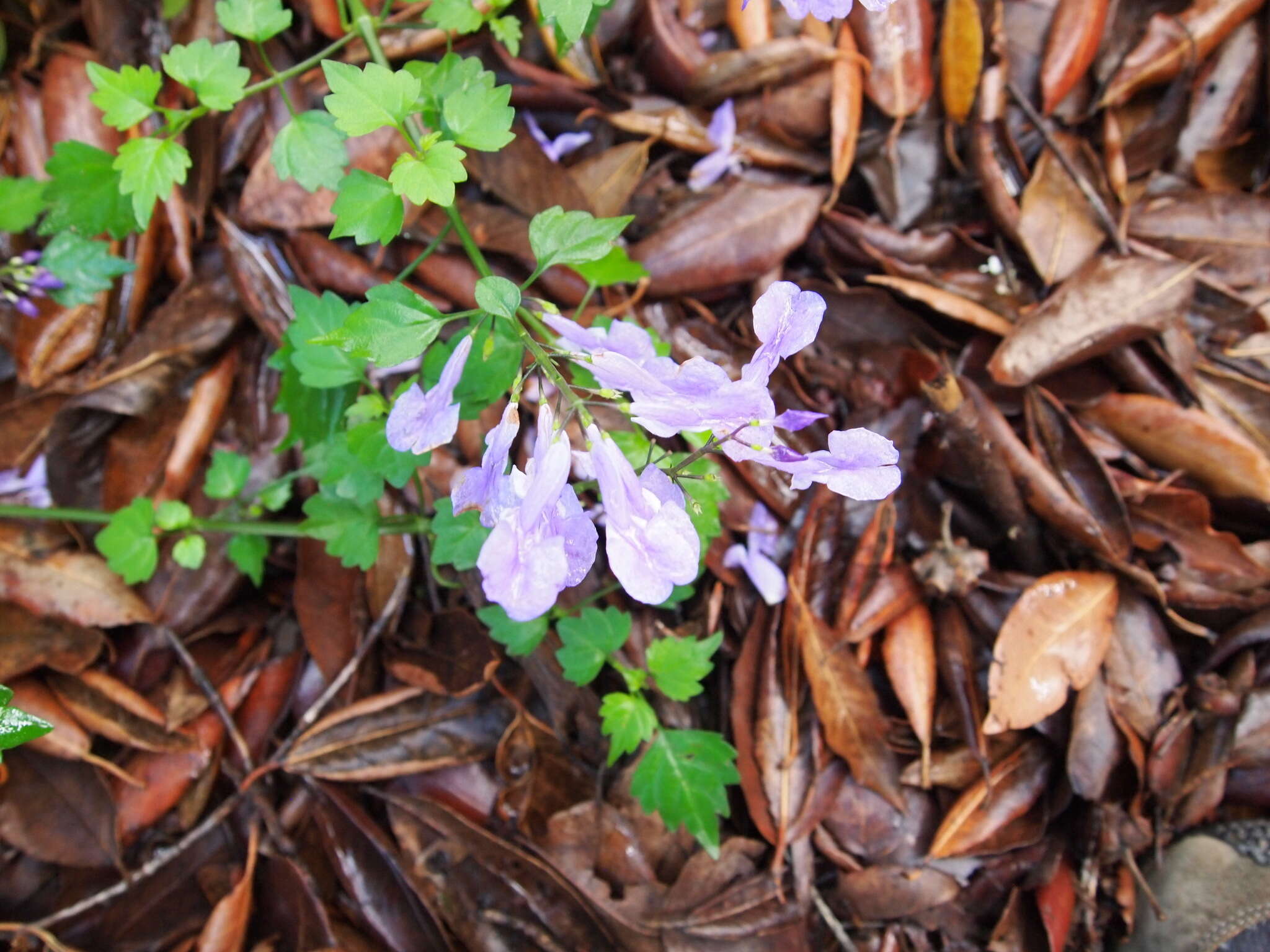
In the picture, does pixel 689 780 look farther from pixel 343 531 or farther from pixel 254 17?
pixel 254 17

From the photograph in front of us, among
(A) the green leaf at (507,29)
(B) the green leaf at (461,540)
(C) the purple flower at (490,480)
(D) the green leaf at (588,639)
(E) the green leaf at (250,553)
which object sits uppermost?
(A) the green leaf at (507,29)

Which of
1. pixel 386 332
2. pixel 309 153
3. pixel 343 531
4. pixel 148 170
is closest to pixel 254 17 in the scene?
pixel 309 153

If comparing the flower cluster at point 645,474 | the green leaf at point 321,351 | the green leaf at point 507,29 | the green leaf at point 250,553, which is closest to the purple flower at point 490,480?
the flower cluster at point 645,474

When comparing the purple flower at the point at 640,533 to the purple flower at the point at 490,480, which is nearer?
the purple flower at the point at 640,533

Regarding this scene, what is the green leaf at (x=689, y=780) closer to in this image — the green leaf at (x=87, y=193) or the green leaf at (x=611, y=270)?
the green leaf at (x=611, y=270)

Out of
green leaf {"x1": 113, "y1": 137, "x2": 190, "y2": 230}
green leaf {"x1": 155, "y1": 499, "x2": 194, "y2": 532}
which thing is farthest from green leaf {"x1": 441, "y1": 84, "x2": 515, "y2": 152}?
green leaf {"x1": 155, "y1": 499, "x2": 194, "y2": 532}

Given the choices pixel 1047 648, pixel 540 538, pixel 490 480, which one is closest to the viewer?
pixel 540 538

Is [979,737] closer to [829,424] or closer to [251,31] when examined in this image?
[829,424]

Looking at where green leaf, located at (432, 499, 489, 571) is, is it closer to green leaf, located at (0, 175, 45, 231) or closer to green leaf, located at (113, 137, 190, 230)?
green leaf, located at (113, 137, 190, 230)
